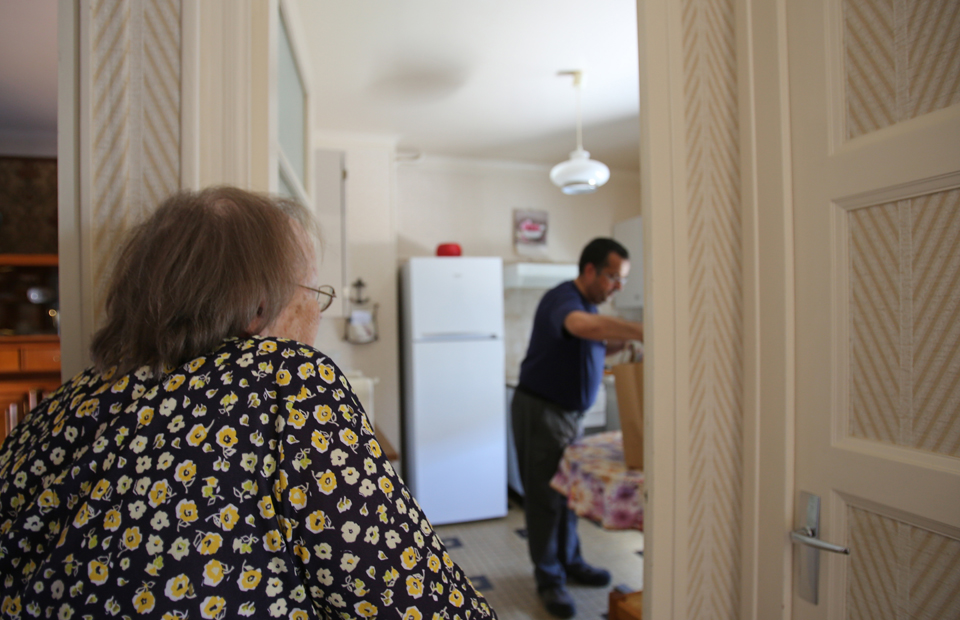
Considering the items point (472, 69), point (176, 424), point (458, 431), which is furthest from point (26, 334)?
point (458, 431)

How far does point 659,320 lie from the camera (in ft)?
3.36

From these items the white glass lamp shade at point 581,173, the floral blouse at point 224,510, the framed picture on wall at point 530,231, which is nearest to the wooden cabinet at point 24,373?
the floral blouse at point 224,510

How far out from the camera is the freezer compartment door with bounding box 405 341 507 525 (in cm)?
356

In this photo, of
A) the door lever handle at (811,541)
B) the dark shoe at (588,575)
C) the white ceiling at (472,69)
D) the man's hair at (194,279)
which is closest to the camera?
the man's hair at (194,279)

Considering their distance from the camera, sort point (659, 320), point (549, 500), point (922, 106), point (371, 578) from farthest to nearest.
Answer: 1. point (549, 500)
2. point (659, 320)
3. point (922, 106)
4. point (371, 578)

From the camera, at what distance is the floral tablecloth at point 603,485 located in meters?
1.66

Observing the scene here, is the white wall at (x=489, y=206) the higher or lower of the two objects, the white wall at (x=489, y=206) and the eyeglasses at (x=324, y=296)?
the higher

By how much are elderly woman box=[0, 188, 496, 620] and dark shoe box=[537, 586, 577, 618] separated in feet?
6.44

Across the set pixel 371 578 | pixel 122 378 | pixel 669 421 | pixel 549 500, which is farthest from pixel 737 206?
pixel 549 500

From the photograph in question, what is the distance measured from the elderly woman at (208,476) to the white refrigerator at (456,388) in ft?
9.41

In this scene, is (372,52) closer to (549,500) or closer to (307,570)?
(549,500)

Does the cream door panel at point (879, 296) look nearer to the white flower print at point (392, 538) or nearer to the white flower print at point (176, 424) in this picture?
the white flower print at point (392, 538)

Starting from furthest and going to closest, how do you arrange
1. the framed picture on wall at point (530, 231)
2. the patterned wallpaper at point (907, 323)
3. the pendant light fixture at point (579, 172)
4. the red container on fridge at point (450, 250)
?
the framed picture on wall at point (530, 231) → the red container on fridge at point (450, 250) → the pendant light fixture at point (579, 172) → the patterned wallpaper at point (907, 323)

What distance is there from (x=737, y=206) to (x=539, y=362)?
4.96 ft
